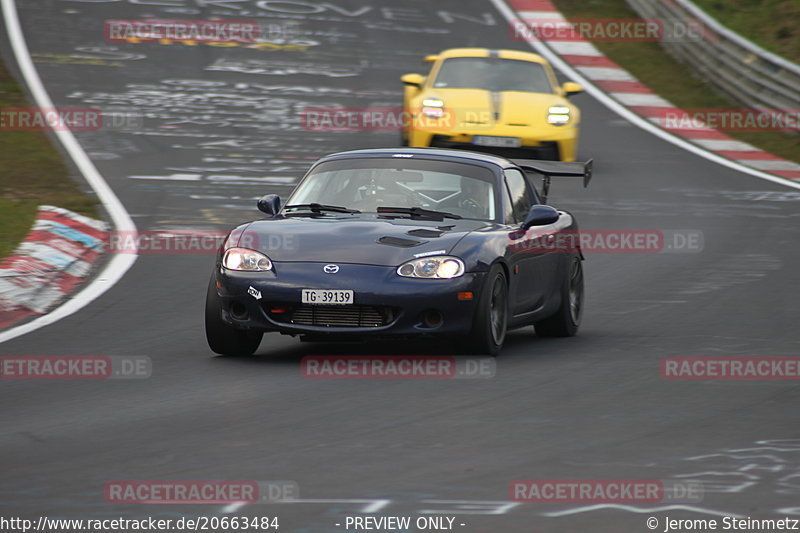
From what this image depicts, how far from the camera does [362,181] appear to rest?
9.94 meters

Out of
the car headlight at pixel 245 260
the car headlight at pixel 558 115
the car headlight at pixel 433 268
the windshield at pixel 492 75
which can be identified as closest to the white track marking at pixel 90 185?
the car headlight at pixel 245 260

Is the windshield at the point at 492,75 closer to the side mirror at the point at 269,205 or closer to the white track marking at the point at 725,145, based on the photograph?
the white track marking at the point at 725,145

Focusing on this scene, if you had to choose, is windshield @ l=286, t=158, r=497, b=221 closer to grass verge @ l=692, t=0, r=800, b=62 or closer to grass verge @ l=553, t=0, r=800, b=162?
grass verge @ l=553, t=0, r=800, b=162

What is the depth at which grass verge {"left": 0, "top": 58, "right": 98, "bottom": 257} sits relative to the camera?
530 inches

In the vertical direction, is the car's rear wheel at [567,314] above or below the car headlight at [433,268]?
below

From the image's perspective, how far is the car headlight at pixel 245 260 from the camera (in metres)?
8.87

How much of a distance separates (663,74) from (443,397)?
21379mm

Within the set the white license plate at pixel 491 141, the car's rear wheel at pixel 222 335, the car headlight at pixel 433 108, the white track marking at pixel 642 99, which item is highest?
the car's rear wheel at pixel 222 335

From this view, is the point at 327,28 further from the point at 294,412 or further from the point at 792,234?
the point at 294,412

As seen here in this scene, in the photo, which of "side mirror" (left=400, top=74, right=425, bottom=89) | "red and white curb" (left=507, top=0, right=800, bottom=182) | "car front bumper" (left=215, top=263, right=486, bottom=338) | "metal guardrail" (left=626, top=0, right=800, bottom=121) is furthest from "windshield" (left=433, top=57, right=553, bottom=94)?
"car front bumper" (left=215, top=263, right=486, bottom=338)

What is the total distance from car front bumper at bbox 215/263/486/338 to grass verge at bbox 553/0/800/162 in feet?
48.1

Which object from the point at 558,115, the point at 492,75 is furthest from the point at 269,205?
the point at 492,75

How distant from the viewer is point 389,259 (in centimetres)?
879

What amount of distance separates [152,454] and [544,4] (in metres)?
28.4
